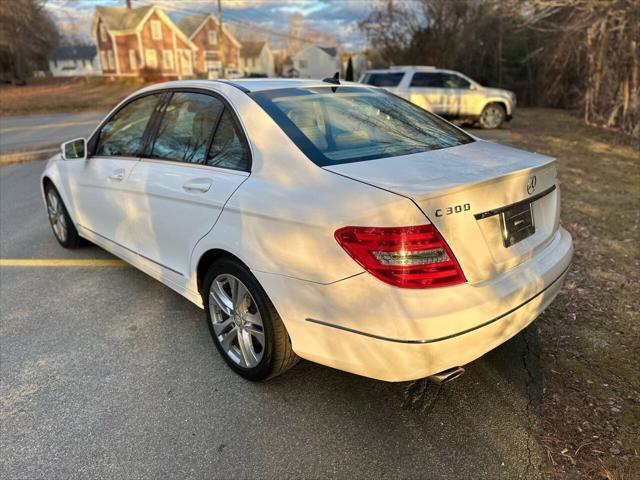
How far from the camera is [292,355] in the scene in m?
2.74

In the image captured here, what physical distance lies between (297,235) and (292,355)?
0.76 meters

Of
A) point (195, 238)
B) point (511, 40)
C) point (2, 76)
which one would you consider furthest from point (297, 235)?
point (2, 76)

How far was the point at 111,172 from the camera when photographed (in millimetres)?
3988

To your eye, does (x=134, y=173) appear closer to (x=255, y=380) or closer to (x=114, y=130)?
(x=114, y=130)

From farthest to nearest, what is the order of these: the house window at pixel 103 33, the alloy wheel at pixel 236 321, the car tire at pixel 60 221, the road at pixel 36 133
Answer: the house window at pixel 103 33, the road at pixel 36 133, the car tire at pixel 60 221, the alloy wheel at pixel 236 321

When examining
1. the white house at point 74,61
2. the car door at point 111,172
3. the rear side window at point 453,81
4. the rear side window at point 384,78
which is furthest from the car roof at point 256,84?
the white house at point 74,61

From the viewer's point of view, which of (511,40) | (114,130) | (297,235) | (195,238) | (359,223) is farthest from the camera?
(511,40)

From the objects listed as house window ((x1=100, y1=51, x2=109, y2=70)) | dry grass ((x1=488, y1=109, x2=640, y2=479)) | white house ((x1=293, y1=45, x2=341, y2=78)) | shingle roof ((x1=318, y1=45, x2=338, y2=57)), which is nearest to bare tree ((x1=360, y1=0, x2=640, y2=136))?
dry grass ((x1=488, y1=109, x2=640, y2=479))

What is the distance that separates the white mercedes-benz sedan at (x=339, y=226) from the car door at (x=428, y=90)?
39.8 ft

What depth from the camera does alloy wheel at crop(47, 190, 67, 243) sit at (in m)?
5.11

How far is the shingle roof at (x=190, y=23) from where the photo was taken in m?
62.3

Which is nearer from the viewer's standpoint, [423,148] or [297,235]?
[297,235]

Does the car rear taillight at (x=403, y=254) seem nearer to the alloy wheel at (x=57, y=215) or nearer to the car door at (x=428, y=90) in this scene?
the alloy wheel at (x=57, y=215)

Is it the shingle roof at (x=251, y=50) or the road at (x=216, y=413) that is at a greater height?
the shingle roof at (x=251, y=50)
